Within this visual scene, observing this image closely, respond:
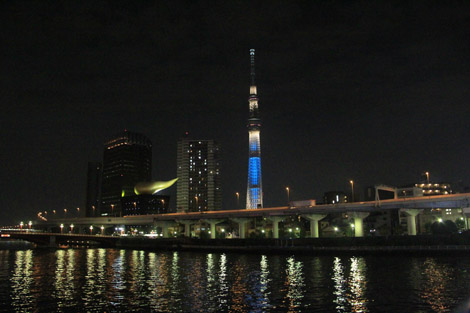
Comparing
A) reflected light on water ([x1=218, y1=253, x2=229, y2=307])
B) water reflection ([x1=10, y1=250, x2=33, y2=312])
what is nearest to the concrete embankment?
reflected light on water ([x1=218, y1=253, x2=229, y2=307])

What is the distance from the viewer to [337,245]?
85.3 metres

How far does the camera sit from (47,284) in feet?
142

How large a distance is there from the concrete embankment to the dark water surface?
17558 millimetres

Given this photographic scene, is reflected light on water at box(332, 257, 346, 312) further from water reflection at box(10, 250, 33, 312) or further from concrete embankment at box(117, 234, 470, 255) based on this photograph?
concrete embankment at box(117, 234, 470, 255)

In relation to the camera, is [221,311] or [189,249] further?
[189,249]

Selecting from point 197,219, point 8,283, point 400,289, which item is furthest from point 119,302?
point 197,219

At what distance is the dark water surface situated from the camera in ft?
99.6

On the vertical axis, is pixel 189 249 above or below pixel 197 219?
below

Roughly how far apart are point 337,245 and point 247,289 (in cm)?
5140

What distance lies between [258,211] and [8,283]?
7107 centimetres

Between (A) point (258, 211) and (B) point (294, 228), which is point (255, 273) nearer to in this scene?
(A) point (258, 211)

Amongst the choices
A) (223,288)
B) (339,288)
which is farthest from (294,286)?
(223,288)

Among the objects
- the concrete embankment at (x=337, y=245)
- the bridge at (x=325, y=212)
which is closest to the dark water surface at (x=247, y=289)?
the concrete embankment at (x=337, y=245)

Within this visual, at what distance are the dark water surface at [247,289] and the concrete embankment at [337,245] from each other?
17558mm
